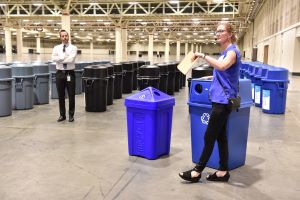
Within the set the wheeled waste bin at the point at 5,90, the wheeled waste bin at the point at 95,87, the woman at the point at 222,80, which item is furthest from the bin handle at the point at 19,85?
the woman at the point at 222,80

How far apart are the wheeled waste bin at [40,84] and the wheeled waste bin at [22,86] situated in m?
0.62

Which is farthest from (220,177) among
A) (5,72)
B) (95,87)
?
(5,72)

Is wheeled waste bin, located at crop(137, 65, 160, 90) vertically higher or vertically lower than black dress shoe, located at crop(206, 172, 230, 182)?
higher

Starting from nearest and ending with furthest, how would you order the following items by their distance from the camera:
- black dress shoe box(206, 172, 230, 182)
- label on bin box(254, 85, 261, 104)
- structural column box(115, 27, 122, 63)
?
black dress shoe box(206, 172, 230, 182) → label on bin box(254, 85, 261, 104) → structural column box(115, 27, 122, 63)

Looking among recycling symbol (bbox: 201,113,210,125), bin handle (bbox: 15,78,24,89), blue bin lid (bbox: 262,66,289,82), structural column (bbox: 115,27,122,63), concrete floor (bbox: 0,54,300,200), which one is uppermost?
structural column (bbox: 115,27,122,63)

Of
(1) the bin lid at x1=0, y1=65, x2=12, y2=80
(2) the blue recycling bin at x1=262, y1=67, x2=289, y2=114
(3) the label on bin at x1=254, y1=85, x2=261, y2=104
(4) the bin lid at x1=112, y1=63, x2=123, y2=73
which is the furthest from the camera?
(4) the bin lid at x1=112, y1=63, x2=123, y2=73

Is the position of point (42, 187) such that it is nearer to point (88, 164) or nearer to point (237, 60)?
point (88, 164)

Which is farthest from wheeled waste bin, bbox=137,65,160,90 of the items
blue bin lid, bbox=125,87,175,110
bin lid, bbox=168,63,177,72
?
blue bin lid, bbox=125,87,175,110

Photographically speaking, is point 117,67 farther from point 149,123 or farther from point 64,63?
point 149,123

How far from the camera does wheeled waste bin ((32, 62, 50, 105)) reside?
9.26 m

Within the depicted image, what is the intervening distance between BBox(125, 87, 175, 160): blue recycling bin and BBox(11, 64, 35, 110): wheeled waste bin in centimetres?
451

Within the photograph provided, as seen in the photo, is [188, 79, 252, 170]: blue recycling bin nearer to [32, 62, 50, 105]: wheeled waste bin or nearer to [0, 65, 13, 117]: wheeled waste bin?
[0, 65, 13, 117]: wheeled waste bin

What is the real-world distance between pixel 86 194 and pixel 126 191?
428 millimetres

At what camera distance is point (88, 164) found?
4.64m
